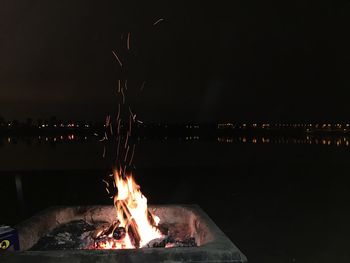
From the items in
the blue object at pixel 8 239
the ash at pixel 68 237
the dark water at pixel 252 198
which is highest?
the blue object at pixel 8 239

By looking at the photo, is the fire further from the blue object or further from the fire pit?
the blue object

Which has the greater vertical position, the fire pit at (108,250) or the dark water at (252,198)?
the fire pit at (108,250)

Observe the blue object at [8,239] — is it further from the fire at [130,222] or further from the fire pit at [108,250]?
the fire at [130,222]

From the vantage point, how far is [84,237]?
5.73 m

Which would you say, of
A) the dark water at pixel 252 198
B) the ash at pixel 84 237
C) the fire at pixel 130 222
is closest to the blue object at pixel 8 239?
the ash at pixel 84 237

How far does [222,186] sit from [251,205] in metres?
3.52

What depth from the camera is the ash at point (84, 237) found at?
523cm

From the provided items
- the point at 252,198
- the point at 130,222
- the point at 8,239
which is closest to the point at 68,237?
the point at 130,222

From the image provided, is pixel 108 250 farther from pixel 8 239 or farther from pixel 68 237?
pixel 68 237

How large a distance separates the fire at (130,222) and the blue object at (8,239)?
3.84ft

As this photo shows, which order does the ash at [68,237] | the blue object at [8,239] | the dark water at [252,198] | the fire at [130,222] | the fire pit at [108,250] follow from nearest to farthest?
the fire pit at [108,250]
the blue object at [8,239]
the fire at [130,222]
the ash at [68,237]
the dark water at [252,198]

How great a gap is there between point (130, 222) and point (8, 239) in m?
1.68

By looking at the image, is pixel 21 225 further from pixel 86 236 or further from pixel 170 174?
pixel 170 174

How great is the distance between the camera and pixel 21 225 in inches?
203
